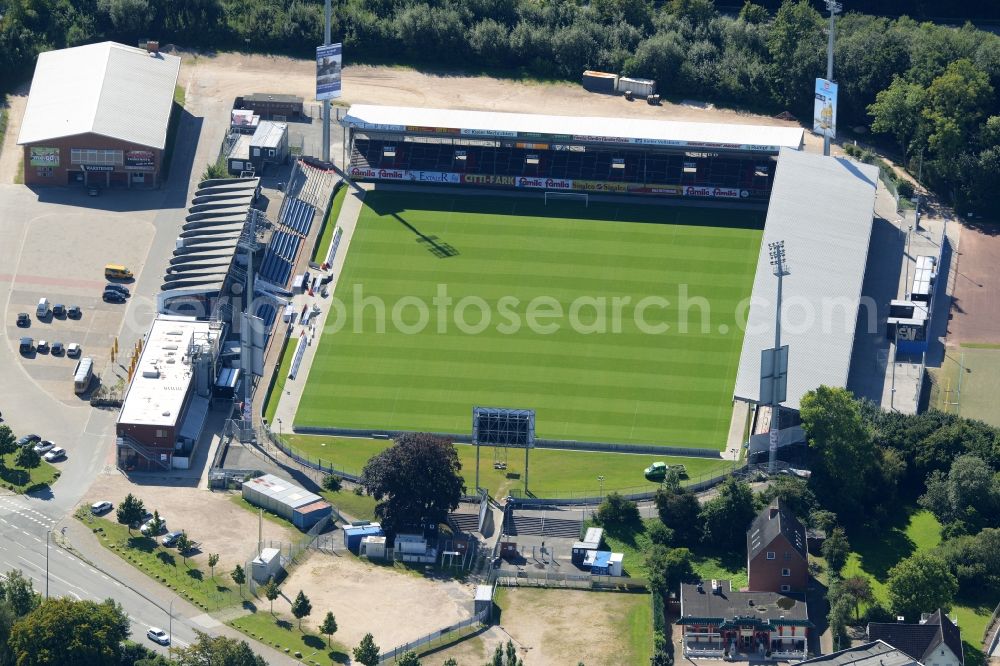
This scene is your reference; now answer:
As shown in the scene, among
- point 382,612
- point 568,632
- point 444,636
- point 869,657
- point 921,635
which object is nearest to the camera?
point 869,657

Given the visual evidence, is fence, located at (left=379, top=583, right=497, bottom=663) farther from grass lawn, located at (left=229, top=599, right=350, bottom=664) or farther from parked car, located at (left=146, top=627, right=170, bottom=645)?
parked car, located at (left=146, top=627, right=170, bottom=645)

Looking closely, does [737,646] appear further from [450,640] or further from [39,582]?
[39,582]

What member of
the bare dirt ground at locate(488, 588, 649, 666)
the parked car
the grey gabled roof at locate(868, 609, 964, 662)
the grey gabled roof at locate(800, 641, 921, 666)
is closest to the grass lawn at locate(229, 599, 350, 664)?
the parked car

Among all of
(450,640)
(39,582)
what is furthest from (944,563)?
(39,582)

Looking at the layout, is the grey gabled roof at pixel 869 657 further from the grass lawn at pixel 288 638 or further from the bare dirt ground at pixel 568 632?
the grass lawn at pixel 288 638

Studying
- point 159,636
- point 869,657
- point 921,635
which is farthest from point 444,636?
point 921,635

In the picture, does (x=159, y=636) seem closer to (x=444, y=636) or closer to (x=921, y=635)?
(x=444, y=636)
